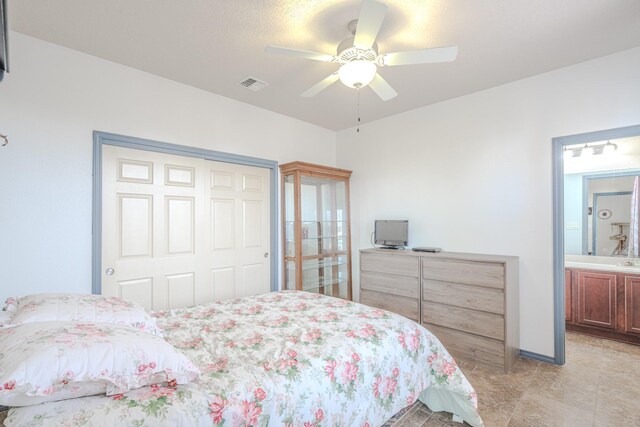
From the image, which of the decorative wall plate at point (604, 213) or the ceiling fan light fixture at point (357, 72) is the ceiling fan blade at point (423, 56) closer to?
the ceiling fan light fixture at point (357, 72)

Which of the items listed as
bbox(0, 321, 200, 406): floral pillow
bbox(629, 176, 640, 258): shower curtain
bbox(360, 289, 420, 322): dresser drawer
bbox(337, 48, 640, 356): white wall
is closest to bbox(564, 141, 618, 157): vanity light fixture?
bbox(629, 176, 640, 258): shower curtain

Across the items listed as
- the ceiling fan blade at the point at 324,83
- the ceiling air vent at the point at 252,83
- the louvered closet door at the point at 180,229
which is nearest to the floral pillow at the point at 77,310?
the louvered closet door at the point at 180,229

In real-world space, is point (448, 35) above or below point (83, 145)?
above

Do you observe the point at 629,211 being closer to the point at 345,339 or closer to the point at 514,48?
the point at 514,48

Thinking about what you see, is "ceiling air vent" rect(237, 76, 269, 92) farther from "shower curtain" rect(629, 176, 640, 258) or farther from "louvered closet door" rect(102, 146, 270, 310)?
"shower curtain" rect(629, 176, 640, 258)

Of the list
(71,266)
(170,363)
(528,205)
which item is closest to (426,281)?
(528,205)

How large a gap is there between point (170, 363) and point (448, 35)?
254cm

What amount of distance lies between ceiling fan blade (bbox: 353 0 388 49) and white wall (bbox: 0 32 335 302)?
1.97m

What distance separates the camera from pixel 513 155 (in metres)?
2.93

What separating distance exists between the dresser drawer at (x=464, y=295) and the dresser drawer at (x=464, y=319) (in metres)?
0.05

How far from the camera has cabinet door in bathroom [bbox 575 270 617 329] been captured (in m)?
3.17

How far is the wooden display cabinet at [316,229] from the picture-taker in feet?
11.8

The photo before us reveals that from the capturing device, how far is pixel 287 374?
1.29 metres

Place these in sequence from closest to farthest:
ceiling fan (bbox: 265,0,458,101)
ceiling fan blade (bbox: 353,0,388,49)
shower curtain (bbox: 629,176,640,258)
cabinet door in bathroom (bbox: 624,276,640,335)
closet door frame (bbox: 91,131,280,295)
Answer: ceiling fan blade (bbox: 353,0,388,49) → ceiling fan (bbox: 265,0,458,101) → closet door frame (bbox: 91,131,280,295) → cabinet door in bathroom (bbox: 624,276,640,335) → shower curtain (bbox: 629,176,640,258)
